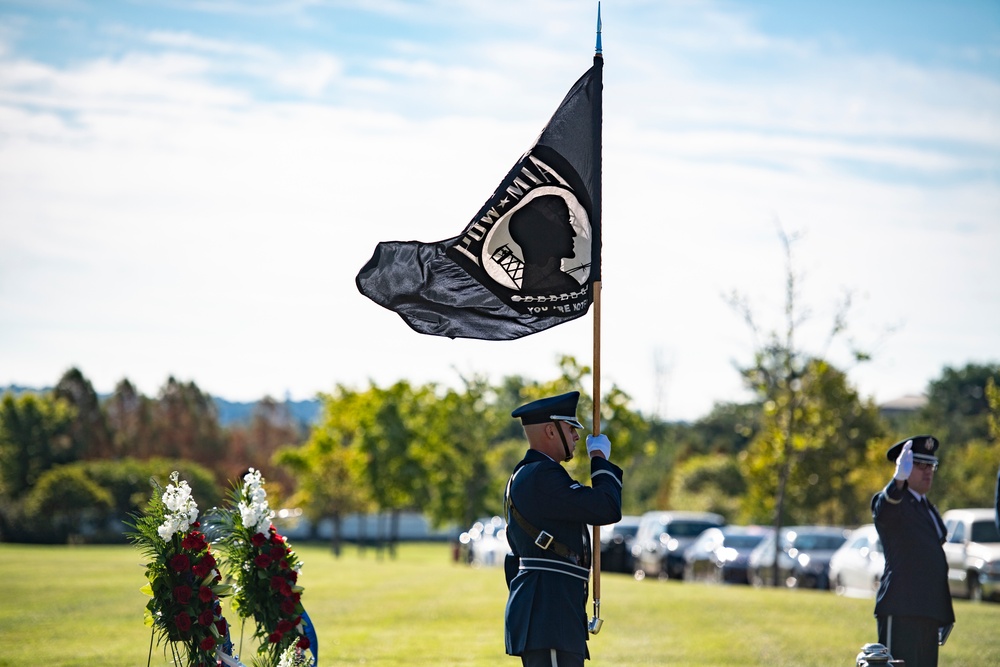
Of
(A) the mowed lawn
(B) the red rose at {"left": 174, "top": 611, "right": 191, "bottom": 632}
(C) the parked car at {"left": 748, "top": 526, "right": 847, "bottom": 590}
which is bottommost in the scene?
(A) the mowed lawn

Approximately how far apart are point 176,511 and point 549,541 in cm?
233

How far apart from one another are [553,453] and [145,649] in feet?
31.6

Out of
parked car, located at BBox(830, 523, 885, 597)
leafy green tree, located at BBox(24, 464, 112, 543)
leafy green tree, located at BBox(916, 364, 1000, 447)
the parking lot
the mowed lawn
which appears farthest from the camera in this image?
leafy green tree, located at BBox(916, 364, 1000, 447)

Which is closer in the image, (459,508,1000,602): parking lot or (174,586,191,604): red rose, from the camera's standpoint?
(174,586,191,604): red rose

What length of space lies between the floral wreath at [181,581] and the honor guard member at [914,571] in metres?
4.72

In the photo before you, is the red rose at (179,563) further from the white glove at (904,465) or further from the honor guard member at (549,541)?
the white glove at (904,465)

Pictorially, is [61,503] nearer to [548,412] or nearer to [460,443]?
[460,443]

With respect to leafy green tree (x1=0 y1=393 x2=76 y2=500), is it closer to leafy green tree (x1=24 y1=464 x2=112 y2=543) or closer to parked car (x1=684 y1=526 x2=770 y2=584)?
leafy green tree (x1=24 y1=464 x2=112 y2=543)

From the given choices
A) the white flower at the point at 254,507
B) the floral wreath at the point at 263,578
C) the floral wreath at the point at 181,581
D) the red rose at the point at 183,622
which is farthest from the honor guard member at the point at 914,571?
the red rose at the point at 183,622

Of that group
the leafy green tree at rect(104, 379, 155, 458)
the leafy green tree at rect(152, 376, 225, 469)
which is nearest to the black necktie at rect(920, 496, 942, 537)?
the leafy green tree at rect(104, 379, 155, 458)

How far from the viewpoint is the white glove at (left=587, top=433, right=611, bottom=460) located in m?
7.05

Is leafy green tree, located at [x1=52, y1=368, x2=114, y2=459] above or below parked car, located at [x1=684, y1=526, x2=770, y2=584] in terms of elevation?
above

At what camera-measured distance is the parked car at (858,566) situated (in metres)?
25.5

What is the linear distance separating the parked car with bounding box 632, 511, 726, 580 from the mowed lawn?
7.62 m
